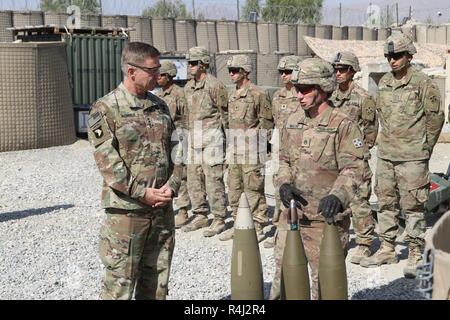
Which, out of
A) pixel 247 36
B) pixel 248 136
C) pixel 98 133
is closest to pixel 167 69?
pixel 248 136

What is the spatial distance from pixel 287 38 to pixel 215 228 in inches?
695

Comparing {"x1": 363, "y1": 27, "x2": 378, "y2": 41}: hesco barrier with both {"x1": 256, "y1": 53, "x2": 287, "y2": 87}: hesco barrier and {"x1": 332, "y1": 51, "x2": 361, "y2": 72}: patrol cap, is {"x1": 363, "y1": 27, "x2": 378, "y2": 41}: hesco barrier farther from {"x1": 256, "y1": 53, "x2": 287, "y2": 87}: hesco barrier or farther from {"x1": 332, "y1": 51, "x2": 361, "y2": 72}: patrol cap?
{"x1": 332, "y1": 51, "x2": 361, "y2": 72}: patrol cap

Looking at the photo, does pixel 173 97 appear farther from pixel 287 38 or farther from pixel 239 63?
pixel 287 38

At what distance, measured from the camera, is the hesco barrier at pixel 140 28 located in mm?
20703

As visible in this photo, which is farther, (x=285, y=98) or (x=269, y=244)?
(x=285, y=98)

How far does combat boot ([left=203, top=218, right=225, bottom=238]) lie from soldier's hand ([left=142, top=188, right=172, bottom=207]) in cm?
350

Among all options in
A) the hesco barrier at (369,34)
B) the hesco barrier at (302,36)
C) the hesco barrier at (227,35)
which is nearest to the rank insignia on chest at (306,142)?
the hesco barrier at (227,35)

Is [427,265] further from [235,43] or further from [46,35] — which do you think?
[235,43]

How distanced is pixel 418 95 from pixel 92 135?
9.95ft

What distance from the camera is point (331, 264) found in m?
3.91

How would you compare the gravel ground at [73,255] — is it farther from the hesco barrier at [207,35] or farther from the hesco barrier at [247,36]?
the hesco barrier at [247,36]

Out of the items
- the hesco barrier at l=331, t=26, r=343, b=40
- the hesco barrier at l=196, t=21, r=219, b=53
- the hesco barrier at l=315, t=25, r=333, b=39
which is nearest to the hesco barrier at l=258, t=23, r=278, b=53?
the hesco barrier at l=196, t=21, r=219, b=53
